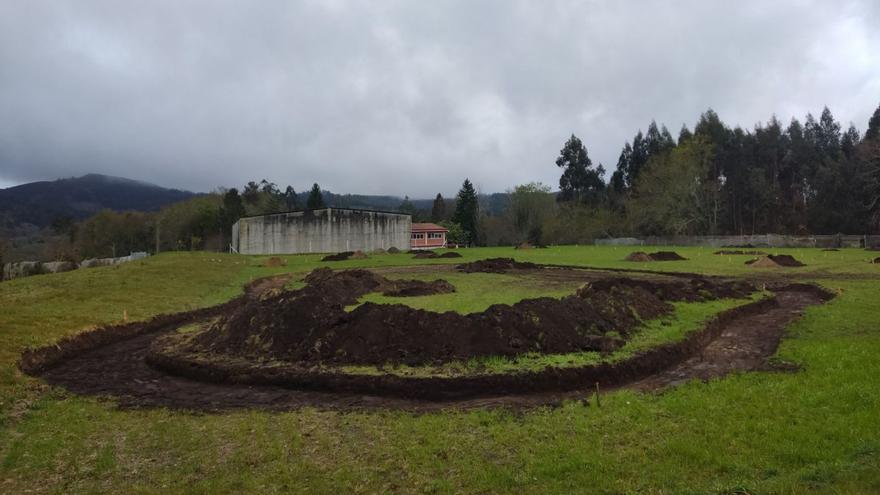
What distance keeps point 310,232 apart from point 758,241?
57752mm

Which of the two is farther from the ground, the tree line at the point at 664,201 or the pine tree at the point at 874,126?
the pine tree at the point at 874,126

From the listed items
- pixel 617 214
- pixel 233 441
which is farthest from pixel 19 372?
pixel 617 214

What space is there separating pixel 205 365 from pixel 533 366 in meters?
7.08

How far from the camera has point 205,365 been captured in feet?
35.8

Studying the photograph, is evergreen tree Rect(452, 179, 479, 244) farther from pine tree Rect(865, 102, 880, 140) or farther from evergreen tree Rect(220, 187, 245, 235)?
pine tree Rect(865, 102, 880, 140)

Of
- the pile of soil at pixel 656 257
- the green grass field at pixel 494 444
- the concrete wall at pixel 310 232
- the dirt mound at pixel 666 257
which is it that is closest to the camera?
the green grass field at pixel 494 444

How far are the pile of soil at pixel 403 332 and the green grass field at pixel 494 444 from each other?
2416 millimetres

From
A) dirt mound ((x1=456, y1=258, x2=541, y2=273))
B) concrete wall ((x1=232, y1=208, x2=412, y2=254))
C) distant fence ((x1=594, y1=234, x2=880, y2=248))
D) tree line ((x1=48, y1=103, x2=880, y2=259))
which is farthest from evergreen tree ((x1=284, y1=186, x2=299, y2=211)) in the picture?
dirt mound ((x1=456, y1=258, x2=541, y2=273))

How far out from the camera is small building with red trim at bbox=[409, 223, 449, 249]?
84.6 m

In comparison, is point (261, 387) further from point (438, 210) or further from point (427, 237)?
point (438, 210)

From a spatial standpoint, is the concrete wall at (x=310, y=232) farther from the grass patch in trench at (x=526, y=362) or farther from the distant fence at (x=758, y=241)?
the grass patch in trench at (x=526, y=362)

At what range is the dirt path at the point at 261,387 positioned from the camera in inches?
347

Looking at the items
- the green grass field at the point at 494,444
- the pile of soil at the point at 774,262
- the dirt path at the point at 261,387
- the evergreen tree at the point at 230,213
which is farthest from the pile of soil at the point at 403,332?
the evergreen tree at the point at 230,213

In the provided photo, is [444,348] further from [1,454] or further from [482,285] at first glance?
[482,285]
